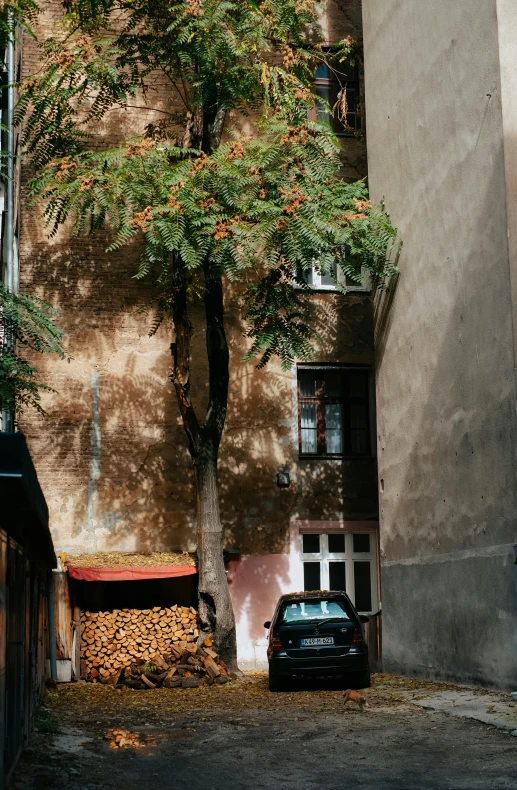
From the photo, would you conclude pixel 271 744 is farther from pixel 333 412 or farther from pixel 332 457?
pixel 333 412

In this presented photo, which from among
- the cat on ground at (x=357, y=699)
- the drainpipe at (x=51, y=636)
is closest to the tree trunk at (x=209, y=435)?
the drainpipe at (x=51, y=636)

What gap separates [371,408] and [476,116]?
327 inches

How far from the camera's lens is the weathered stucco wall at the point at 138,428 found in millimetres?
21047

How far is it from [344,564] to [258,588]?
6.59 ft

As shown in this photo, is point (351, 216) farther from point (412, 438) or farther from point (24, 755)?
point (24, 755)

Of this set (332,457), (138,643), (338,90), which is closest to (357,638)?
(138,643)

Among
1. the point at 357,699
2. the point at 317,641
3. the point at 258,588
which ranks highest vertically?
the point at 258,588

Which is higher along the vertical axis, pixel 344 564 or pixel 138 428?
pixel 138 428

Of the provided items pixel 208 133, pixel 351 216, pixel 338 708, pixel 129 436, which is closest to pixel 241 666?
pixel 129 436

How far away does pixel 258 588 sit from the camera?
21.3m

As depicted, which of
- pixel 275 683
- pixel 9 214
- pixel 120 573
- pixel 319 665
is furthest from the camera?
pixel 120 573

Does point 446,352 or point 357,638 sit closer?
point 357,638

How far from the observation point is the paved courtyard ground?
873 cm

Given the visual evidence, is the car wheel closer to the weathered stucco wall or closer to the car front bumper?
the car front bumper
